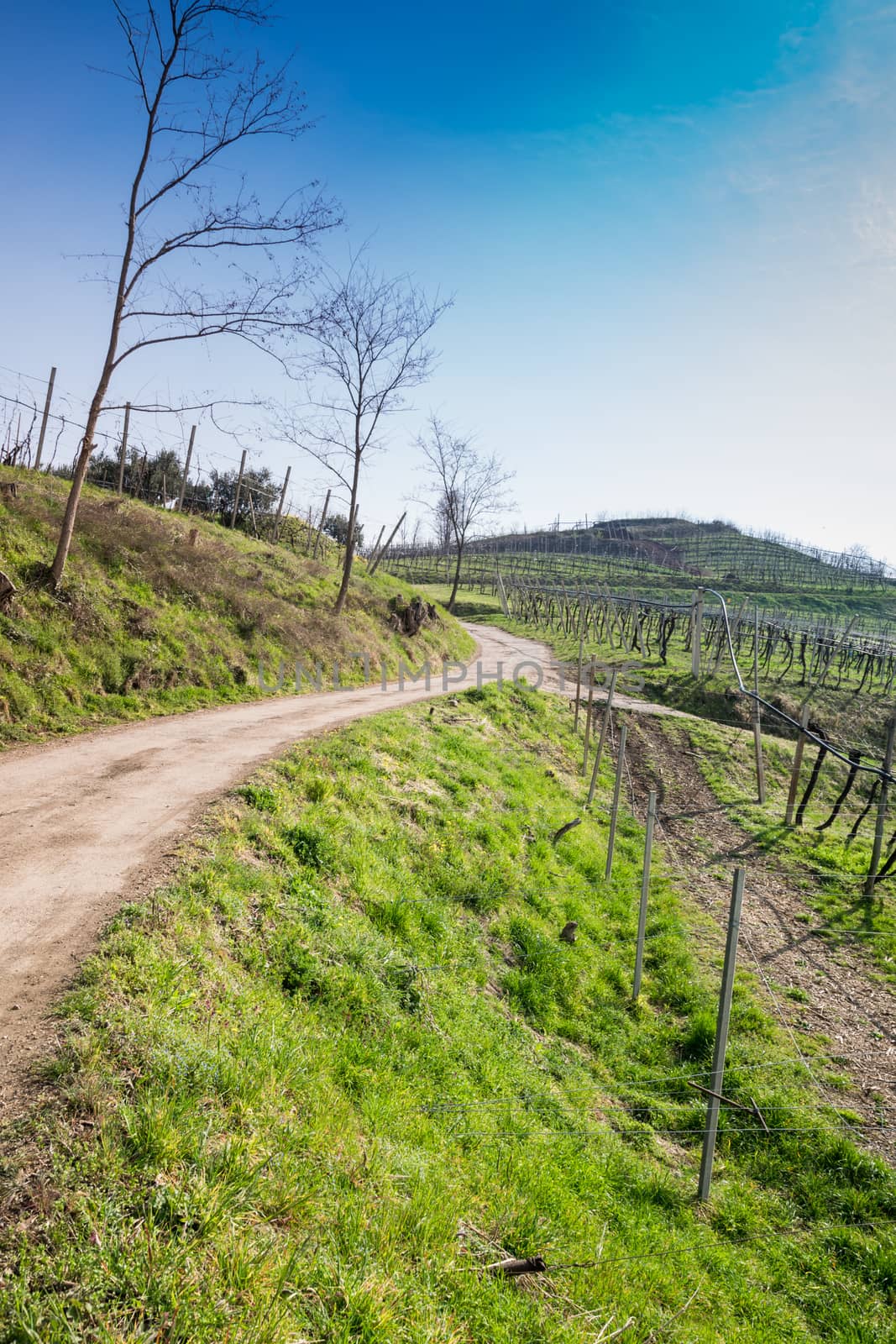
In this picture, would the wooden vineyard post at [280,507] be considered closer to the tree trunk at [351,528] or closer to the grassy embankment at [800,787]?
the tree trunk at [351,528]

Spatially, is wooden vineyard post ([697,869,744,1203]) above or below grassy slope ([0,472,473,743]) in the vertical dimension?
below

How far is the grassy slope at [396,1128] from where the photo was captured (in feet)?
9.21

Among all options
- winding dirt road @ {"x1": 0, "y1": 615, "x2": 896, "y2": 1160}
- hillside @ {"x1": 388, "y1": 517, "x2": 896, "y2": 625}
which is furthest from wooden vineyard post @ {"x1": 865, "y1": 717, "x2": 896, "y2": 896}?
hillside @ {"x1": 388, "y1": 517, "x2": 896, "y2": 625}

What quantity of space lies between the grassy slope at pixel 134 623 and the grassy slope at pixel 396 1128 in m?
3.62

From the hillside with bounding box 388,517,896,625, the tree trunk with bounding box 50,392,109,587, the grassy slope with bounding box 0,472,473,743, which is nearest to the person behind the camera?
the grassy slope with bounding box 0,472,473,743

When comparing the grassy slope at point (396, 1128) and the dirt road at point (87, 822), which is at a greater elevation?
the dirt road at point (87, 822)

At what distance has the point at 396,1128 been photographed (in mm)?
4355

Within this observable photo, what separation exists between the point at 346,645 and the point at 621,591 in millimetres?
43859

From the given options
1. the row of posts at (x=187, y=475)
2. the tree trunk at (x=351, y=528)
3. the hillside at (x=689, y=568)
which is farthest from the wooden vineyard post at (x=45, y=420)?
the hillside at (x=689, y=568)

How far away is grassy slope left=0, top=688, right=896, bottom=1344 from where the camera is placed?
9.21 ft

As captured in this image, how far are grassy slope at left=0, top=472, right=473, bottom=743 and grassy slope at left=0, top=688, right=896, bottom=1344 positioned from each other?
3.62m

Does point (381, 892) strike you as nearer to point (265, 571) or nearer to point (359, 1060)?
point (359, 1060)

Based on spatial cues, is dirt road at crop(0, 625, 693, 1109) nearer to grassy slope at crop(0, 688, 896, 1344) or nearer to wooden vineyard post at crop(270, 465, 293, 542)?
grassy slope at crop(0, 688, 896, 1344)

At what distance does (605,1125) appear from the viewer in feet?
19.7
